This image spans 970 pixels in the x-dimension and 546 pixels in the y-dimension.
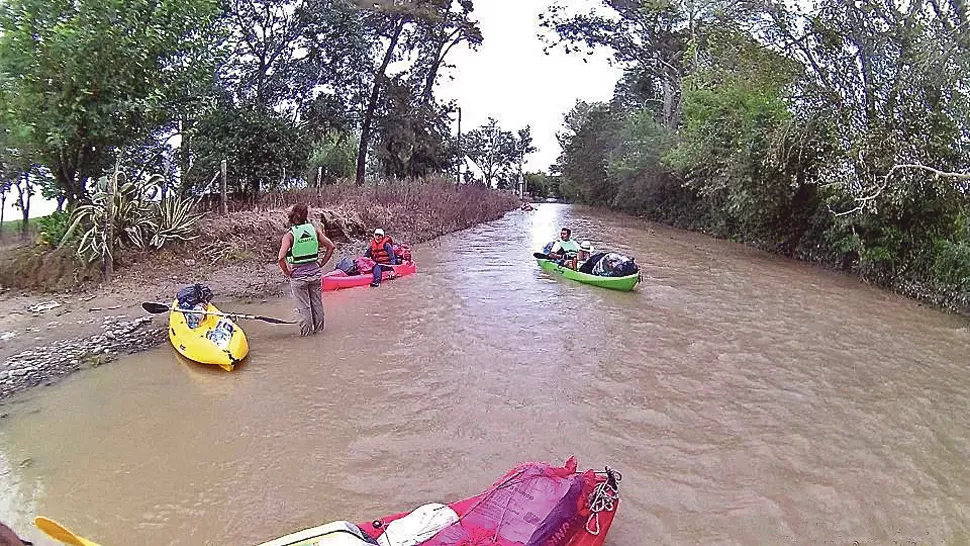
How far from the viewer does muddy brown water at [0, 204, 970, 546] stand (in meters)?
4.20

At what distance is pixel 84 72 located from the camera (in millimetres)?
9461

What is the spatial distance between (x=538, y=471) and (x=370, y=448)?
1706mm

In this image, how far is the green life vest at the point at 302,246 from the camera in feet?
24.3

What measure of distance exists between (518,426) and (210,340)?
330cm

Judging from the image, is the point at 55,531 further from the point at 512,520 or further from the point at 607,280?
the point at 607,280

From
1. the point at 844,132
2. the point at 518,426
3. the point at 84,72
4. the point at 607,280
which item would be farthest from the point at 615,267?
the point at 84,72

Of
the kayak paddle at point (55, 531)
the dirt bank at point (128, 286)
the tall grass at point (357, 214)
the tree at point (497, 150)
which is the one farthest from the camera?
the tree at point (497, 150)

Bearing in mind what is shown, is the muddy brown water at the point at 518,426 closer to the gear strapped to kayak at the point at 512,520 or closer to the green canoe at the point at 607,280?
the gear strapped to kayak at the point at 512,520

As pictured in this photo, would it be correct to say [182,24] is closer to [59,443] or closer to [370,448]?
[59,443]

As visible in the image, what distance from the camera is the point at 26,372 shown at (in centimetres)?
616

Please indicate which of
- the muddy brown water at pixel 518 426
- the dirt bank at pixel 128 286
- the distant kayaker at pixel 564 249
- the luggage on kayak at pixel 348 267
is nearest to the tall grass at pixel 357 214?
the dirt bank at pixel 128 286

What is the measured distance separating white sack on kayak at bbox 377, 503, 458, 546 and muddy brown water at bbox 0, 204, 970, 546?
742 millimetres

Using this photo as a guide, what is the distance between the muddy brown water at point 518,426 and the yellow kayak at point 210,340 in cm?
15

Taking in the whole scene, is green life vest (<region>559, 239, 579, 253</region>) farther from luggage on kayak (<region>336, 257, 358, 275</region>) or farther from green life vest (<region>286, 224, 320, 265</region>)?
green life vest (<region>286, 224, 320, 265</region>)
